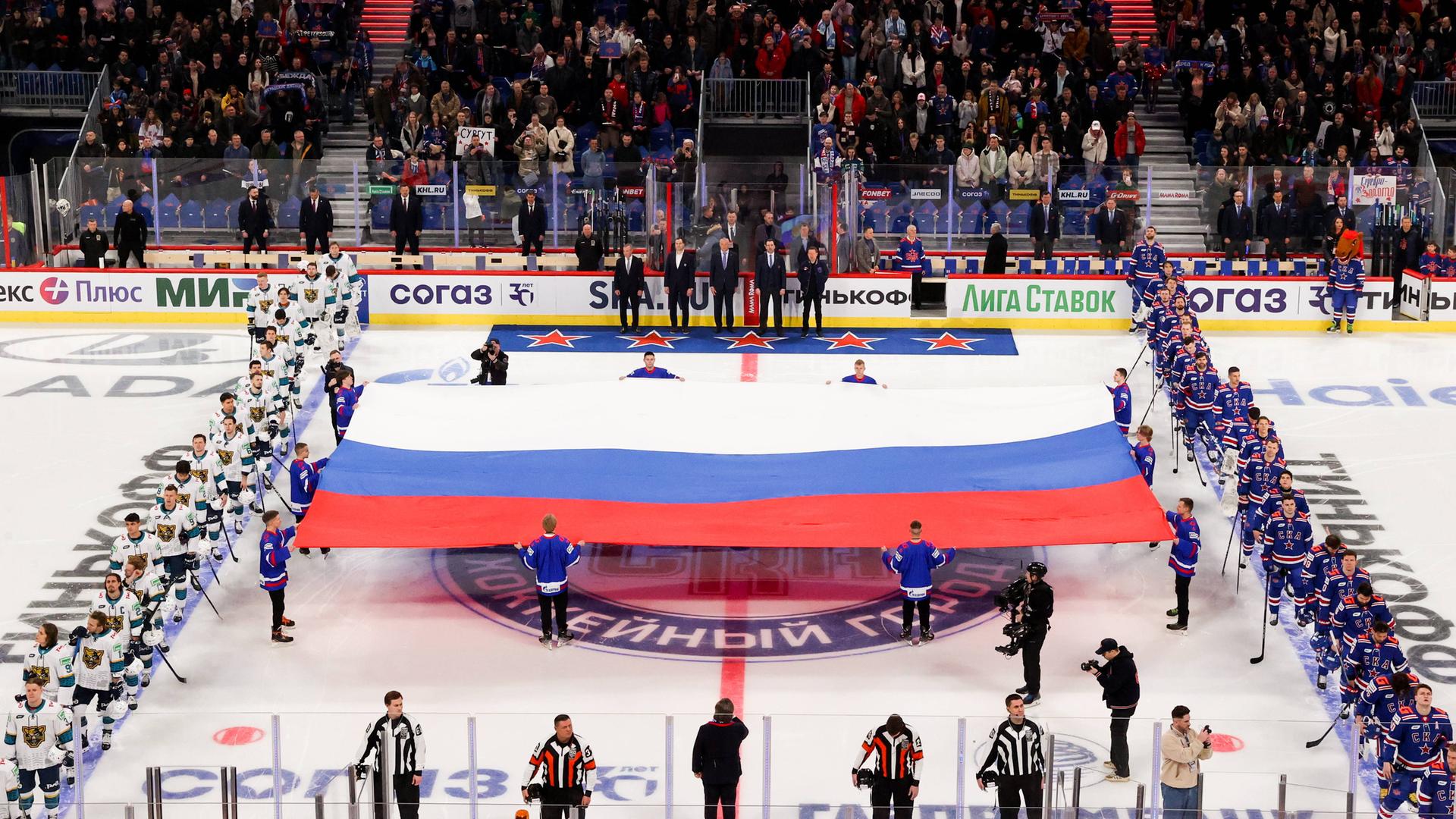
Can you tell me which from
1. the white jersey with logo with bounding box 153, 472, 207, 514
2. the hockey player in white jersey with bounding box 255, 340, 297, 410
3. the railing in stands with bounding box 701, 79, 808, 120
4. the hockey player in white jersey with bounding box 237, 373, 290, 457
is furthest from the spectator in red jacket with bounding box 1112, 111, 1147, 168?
the white jersey with logo with bounding box 153, 472, 207, 514

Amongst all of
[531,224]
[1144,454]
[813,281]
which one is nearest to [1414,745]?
[1144,454]

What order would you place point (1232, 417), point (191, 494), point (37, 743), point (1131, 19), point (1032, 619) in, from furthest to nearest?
point (1131, 19) < point (1232, 417) < point (191, 494) < point (1032, 619) < point (37, 743)

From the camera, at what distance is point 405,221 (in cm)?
2847

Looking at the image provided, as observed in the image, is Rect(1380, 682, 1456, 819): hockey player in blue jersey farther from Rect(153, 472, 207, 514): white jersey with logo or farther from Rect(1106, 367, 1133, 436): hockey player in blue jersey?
Rect(153, 472, 207, 514): white jersey with logo

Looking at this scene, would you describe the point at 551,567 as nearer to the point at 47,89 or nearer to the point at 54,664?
the point at 54,664

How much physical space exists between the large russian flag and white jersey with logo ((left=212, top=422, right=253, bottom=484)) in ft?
3.32

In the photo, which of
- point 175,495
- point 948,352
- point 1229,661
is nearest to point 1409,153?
point 948,352

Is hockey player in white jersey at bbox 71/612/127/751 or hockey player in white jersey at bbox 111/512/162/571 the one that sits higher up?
hockey player in white jersey at bbox 111/512/162/571

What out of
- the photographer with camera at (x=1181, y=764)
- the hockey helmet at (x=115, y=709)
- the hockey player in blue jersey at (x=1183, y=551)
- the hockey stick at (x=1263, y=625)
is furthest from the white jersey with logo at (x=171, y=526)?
the hockey stick at (x=1263, y=625)

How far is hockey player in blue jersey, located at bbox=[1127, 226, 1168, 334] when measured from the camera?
2702 cm

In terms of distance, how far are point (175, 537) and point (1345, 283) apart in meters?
17.8

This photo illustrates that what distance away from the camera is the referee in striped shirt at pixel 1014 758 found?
12328 mm

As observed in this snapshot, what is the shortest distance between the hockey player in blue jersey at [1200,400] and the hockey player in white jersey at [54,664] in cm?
1189

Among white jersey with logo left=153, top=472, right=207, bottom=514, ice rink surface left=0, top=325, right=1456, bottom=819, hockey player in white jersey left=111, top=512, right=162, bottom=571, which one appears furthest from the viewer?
white jersey with logo left=153, top=472, right=207, bottom=514
